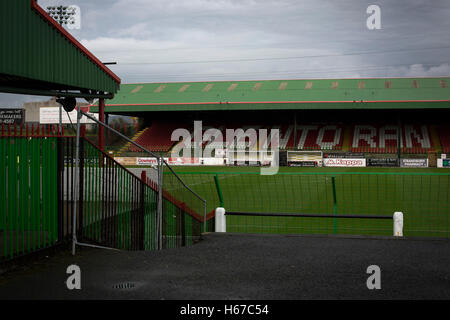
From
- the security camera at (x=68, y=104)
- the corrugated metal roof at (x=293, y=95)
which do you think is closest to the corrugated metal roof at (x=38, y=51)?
the security camera at (x=68, y=104)

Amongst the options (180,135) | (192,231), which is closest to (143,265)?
(192,231)

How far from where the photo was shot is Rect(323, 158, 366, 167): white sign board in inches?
1799

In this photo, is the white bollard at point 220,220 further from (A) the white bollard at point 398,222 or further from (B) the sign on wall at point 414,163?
(B) the sign on wall at point 414,163

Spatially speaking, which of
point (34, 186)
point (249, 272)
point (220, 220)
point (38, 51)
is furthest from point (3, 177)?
point (220, 220)

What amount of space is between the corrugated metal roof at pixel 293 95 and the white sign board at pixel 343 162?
6.27 m

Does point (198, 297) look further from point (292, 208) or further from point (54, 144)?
point (292, 208)

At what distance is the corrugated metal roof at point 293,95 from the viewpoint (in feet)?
164

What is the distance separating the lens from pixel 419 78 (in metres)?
58.3

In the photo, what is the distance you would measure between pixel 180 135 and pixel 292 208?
133 feet

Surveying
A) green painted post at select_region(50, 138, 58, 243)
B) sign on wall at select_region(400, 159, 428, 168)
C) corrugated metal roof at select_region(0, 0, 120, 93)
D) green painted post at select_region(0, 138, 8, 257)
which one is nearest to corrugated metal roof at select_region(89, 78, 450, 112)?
sign on wall at select_region(400, 159, 428, 168)

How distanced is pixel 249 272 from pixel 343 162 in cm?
4091

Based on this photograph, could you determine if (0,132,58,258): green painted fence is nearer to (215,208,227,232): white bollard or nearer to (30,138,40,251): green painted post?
(30,138,40,251): green painted post

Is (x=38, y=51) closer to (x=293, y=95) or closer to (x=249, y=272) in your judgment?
(x=249, y=272)

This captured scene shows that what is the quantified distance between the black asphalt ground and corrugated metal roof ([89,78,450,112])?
1663 inches
